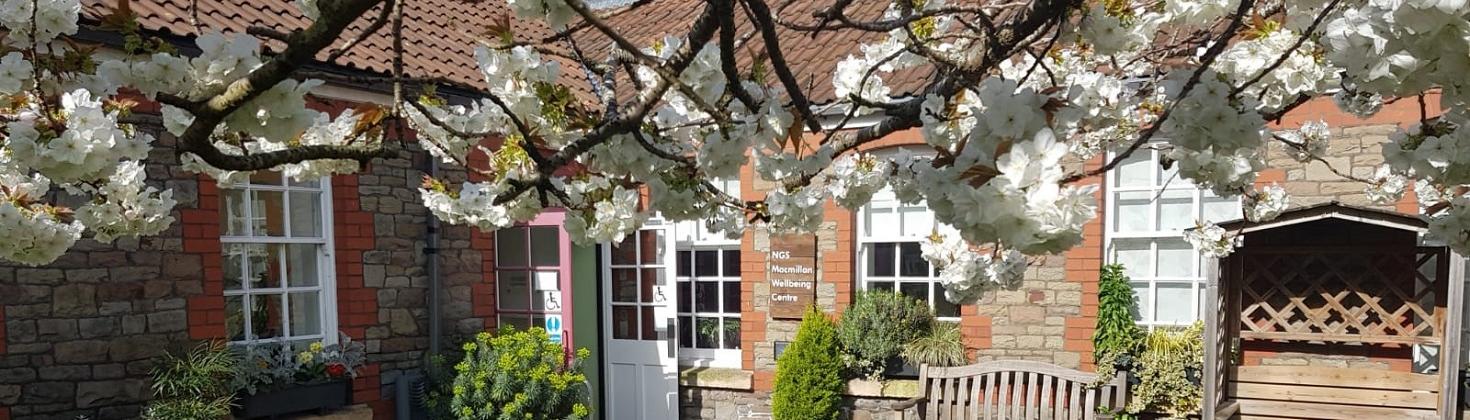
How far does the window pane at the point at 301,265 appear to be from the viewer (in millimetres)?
5395

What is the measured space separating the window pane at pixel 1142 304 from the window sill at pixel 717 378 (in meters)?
2.83

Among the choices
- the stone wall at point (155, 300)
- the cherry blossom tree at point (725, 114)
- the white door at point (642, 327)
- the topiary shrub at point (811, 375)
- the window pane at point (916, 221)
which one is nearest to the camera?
the cherry blossom tree at point (725, 114)

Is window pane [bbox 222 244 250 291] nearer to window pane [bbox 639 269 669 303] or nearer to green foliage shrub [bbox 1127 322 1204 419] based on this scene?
window pane [bbox 639 269 669 303]

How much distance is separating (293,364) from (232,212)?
3.26 feet

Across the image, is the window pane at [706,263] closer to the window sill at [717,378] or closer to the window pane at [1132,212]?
the window sill at [717,378]

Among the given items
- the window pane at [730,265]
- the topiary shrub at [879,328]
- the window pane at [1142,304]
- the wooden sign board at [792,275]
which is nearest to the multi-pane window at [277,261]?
the window pane at [730,265]

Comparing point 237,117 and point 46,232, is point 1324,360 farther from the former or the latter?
point 46,232

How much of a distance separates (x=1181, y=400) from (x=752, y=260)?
311 cm

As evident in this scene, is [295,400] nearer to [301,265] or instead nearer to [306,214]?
[301,265]

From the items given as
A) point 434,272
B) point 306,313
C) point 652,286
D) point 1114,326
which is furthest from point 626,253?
point 1114,326

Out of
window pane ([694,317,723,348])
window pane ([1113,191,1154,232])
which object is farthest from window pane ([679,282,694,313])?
window pane ([1113,191,1154,232])

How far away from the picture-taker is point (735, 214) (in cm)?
258

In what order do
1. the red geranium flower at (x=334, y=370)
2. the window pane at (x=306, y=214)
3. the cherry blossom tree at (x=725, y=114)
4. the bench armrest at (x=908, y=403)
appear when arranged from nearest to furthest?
the cherry blossom tree at (x=725, y=114) → the red geranium flower at (x=334, y=370) → the window pane at (x=306, y=214) → the bench armrest at (x=908, y=403)

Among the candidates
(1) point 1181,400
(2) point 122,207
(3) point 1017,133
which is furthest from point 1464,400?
(2) point 122,207
